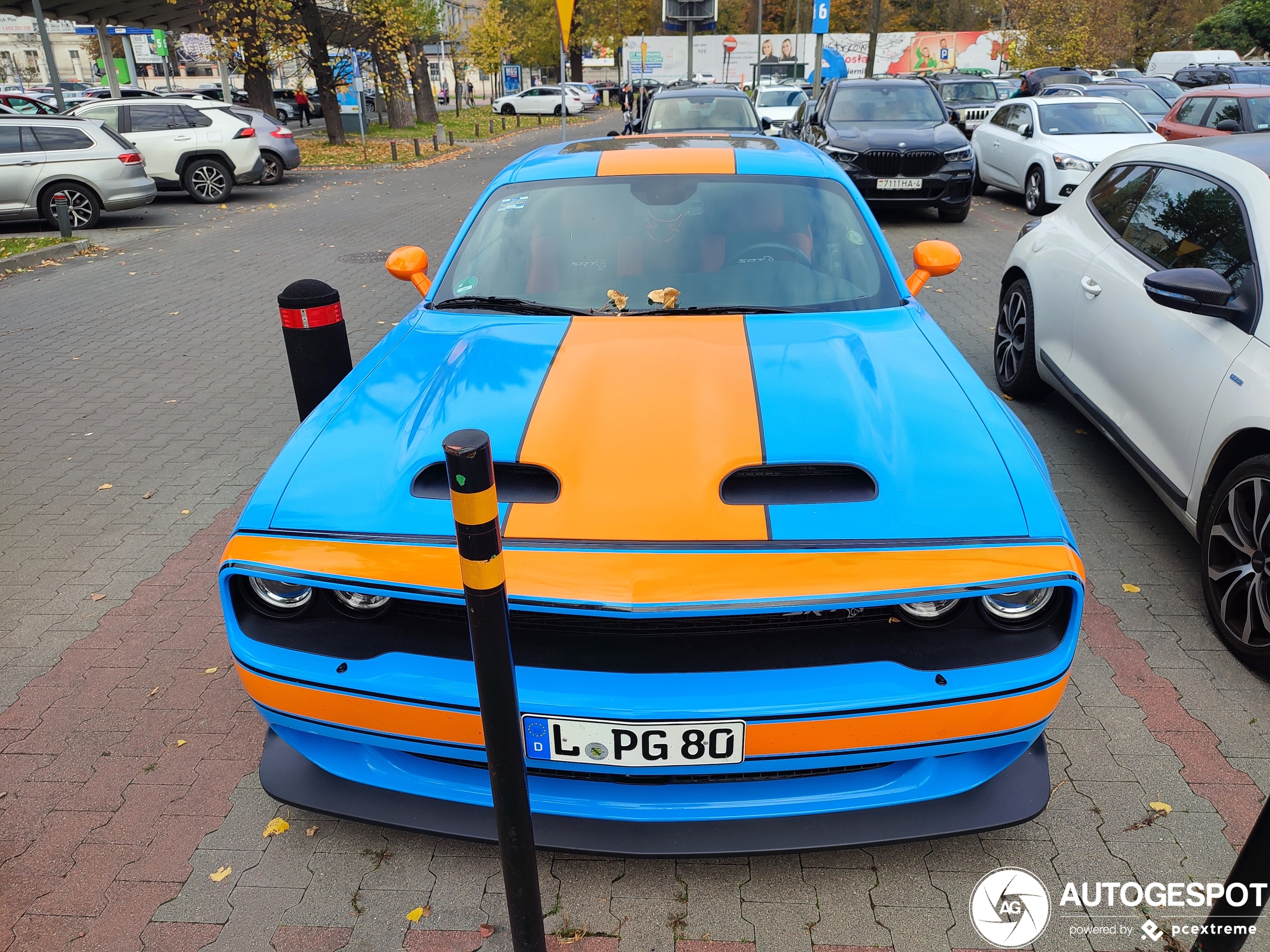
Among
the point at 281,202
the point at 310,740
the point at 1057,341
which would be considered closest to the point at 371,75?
the point at 281,202

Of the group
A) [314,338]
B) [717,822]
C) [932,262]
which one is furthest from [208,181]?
[717,822]

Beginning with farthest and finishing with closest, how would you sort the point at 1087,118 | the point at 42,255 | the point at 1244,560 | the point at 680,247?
the point at 1087,118 → the point at 42,255 → the point at 680,247 → the point at 1244,560

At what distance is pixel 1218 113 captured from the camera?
39.8ft

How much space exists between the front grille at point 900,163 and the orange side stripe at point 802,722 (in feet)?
35.3

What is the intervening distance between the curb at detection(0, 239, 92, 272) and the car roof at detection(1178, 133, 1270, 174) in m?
12.2

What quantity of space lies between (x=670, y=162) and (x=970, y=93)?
2152 centimetres

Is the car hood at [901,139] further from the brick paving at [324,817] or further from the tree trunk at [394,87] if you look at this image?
the tree trunk at [394,87]

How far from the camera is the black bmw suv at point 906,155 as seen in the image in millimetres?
11633

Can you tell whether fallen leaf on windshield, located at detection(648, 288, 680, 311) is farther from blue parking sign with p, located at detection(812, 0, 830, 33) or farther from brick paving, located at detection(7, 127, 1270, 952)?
blue parking sign with p, located at detection(812, 0, 830, 33)

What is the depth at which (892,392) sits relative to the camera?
265 centimetres

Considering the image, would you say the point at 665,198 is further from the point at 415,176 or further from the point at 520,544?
the point at 415,176

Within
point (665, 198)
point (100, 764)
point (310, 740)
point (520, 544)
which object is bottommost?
point (100, 764)

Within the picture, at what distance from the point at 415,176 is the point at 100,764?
18409 mm

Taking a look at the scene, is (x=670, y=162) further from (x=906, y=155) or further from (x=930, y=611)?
(x=906, y=155)
